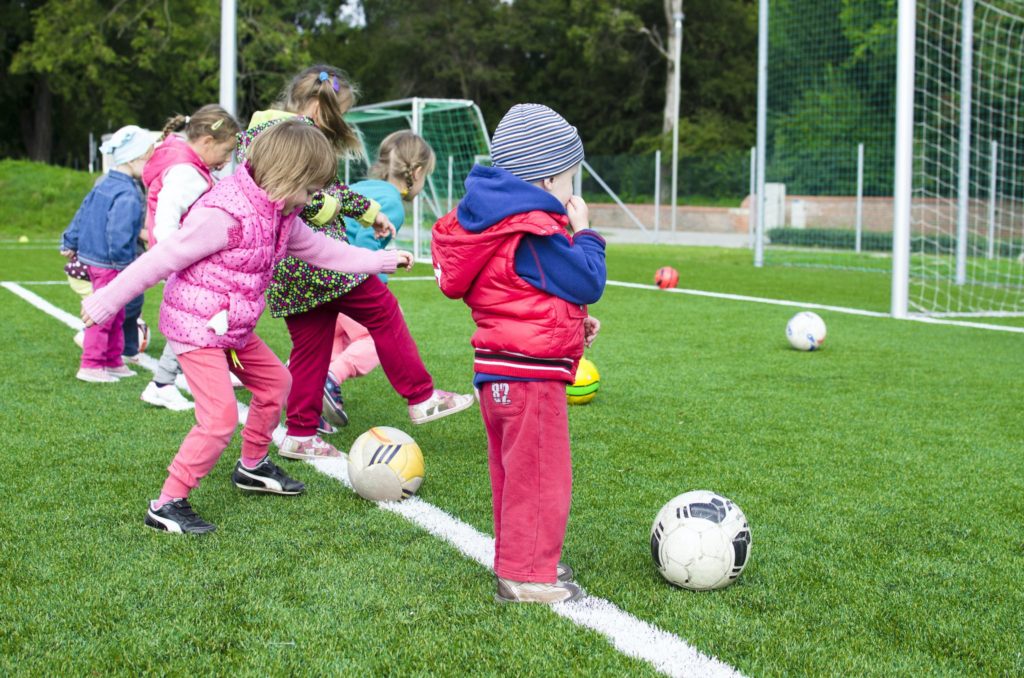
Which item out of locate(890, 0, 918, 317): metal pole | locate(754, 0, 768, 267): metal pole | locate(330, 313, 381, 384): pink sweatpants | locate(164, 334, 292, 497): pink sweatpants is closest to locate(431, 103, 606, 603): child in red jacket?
locate(164, 334, 292, 497): pink sweatpants

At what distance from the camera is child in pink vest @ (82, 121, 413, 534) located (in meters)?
3.67

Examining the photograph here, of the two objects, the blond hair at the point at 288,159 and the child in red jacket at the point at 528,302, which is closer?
the child in red jacket at the point at 528,302

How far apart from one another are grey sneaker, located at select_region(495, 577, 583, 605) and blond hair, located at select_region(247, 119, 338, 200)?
1.59 meters

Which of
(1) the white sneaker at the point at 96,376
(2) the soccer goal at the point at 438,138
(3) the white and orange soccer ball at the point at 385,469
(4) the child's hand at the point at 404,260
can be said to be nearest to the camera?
→ (3) the white and orange soccer ball at the point at 385,469

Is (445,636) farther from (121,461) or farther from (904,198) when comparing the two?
(904,198)

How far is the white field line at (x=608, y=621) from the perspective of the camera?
2689 mm

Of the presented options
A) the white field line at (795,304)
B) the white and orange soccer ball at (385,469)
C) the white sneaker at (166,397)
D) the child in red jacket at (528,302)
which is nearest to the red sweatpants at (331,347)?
the white and orange soccer ball at (385,469)

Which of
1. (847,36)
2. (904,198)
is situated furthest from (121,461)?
(847,36)

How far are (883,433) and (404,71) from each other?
153 feet

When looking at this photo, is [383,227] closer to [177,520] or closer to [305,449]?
[305,449]

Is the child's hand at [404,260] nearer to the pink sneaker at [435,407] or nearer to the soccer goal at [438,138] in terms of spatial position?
the pink sneaker at [435,407]

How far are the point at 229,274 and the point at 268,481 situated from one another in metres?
0.94

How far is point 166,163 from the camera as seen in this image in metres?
5.60

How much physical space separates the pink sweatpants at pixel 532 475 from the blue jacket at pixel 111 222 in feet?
14.5
